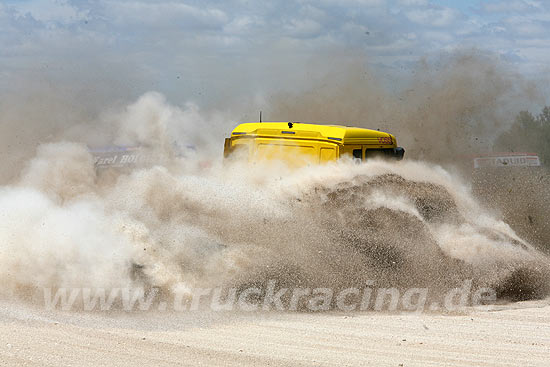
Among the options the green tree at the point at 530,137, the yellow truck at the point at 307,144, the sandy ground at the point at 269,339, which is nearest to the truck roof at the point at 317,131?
the yellow truck at the point at 307,144

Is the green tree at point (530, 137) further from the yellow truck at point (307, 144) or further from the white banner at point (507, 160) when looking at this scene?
the yellow truck at point (307, 144)

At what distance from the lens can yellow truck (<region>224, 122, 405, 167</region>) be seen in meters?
13.3

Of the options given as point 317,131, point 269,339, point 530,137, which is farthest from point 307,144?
point 530,137

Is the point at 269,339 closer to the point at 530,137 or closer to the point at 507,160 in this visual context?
the point at 507,160

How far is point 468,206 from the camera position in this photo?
13359 millimetres

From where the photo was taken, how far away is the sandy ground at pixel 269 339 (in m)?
7.57

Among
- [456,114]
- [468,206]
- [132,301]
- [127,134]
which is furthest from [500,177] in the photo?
[132,301]

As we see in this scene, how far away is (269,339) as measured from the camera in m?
8.54

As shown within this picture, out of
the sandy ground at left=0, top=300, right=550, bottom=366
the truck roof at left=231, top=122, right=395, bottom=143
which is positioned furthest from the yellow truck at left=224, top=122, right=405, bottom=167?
the sandy ground at left=0, top=300, right=550, bottom=366

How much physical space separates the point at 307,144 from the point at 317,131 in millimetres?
320

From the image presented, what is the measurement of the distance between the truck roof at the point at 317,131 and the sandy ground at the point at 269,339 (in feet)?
Result: 13.8

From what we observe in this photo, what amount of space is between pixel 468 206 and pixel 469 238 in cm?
121

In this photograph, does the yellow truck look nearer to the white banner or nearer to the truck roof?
the truck roof

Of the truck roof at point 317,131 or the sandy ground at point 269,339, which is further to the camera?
the truck roof at point 317,131
